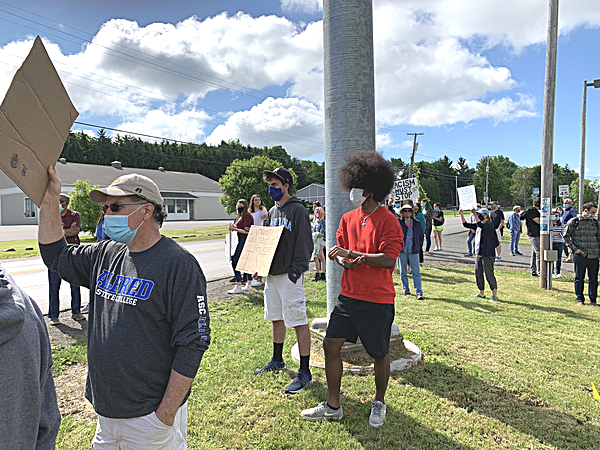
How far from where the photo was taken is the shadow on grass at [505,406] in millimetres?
3268

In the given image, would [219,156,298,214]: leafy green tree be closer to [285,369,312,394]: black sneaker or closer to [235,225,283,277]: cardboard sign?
[235,225,283,277]: cardboard sign

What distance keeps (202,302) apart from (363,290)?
1.77 m

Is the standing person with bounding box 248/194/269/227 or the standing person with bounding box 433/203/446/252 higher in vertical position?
the standing person with bounding box 248/194/269/227

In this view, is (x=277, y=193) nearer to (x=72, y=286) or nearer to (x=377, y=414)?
(x=377, y=414)

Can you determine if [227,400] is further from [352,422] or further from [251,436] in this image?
[352,422]

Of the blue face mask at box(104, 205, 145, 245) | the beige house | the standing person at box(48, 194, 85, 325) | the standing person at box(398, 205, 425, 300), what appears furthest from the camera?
the beige house

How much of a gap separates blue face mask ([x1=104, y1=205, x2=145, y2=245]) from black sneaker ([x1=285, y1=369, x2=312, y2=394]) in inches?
103

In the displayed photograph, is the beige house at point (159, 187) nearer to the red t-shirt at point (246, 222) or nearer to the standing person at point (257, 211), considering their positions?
the standing person at point (257, 211)

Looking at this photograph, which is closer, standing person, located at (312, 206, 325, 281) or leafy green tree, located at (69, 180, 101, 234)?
standing person, located at (312, 206, 325, 281)

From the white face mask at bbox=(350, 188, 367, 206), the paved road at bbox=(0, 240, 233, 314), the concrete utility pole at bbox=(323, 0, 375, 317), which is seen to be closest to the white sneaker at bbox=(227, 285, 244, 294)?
the paved road at bbox=(0, 240, 233, 314)

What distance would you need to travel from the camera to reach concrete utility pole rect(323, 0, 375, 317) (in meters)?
4.42

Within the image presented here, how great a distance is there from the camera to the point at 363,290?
338 cm

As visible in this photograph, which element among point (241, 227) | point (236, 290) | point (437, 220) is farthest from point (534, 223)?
point (236, 290)

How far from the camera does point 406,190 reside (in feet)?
36.7
